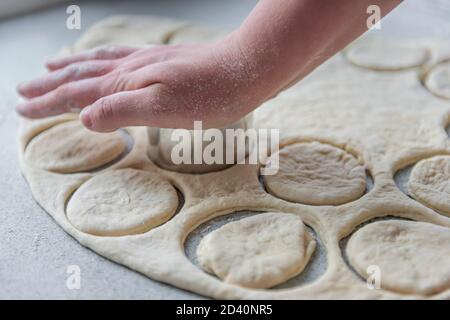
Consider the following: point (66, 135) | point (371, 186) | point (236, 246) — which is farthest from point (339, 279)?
point (66, 135)

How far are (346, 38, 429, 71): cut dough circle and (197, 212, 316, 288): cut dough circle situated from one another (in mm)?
814

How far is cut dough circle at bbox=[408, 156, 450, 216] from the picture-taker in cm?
132

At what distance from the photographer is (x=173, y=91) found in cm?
128

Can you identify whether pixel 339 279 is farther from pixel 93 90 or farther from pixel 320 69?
pixel 320 69

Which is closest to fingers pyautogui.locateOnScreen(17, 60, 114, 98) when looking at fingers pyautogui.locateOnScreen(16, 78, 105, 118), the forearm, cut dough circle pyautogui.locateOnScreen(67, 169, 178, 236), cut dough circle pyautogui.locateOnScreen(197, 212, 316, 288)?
fingers pyautogui.locateOnScreen(16, 78, 105, 118)

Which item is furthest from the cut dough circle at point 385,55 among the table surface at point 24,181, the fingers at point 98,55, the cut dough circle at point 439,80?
the fingers at point 98,55

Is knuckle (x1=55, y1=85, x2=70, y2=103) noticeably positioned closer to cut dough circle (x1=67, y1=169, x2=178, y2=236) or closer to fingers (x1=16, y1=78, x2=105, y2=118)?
fingers (x1=16, y1=78, x2=105, y2=118)

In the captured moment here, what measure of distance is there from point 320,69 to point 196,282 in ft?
3.19

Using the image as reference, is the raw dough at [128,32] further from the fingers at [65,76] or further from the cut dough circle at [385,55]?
the cut dough circle at [385,55]

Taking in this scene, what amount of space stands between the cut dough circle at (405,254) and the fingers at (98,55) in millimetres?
772

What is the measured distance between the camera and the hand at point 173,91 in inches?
49.8

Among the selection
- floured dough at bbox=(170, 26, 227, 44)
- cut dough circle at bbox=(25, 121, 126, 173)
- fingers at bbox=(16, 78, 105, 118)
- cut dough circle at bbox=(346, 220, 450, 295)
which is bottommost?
cut dough circle at bbox=(346, 220, 450, 295)

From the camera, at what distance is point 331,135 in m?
1.55

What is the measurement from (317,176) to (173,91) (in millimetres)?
382
